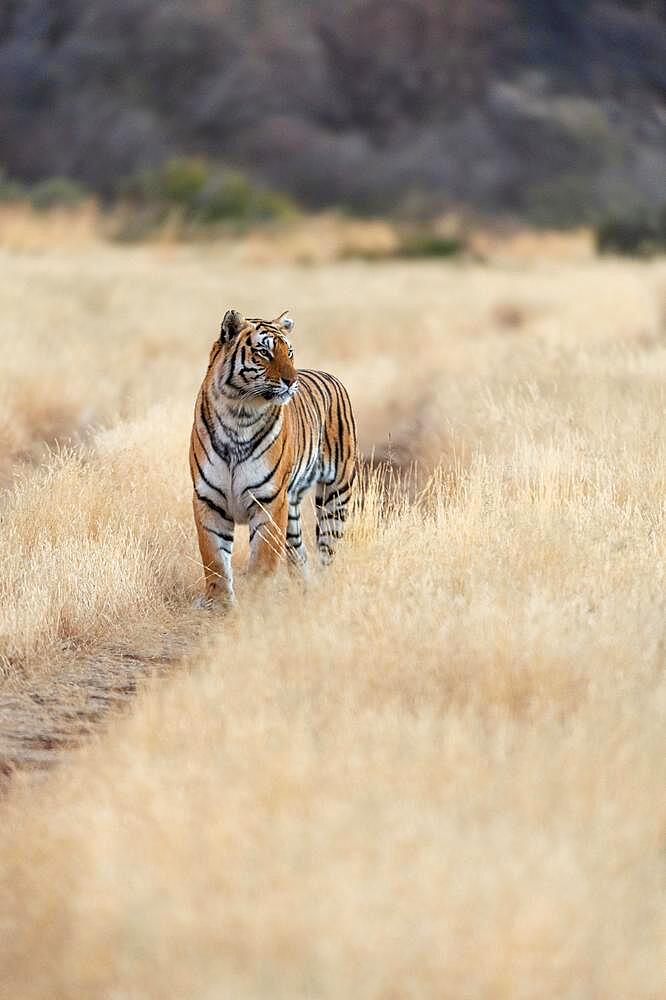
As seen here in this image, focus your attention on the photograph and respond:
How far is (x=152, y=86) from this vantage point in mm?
37969

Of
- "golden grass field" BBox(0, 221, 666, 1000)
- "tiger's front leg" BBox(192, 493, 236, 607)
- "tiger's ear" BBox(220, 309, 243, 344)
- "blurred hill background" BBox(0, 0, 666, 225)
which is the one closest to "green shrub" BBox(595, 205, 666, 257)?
"blurred hill background" BBox(0, 0, 666, 225)

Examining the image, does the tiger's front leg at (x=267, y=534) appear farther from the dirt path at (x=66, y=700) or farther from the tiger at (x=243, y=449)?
the dirt path at (x=66, y=700)

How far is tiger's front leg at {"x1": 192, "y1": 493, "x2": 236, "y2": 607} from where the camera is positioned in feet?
24.1

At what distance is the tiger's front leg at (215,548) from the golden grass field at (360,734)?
0.31ft

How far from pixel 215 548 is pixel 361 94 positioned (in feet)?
112

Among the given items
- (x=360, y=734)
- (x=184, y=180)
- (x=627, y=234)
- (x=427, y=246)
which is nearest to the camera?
(x=360, y=734)

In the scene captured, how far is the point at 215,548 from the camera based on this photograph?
7383mm

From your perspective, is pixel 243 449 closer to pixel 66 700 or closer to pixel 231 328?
pixel 231 328

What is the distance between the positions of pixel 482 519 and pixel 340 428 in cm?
141

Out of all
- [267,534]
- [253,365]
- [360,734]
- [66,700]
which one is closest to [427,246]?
[253,365]

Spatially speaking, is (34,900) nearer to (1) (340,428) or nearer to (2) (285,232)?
(1) (340,428)

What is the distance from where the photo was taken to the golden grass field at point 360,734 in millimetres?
3564

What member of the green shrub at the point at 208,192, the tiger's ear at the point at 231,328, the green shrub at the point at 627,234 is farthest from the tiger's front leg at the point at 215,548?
the green shrub at the point at 627,234

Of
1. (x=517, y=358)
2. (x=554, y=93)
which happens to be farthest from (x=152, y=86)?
(x=517, y=358)
